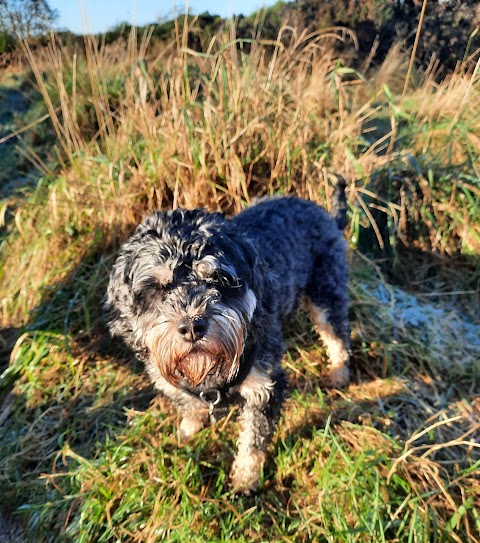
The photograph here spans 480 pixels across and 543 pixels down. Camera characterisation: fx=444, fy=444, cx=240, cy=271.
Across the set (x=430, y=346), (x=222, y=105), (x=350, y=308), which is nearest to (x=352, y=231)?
(x=350, y=308)

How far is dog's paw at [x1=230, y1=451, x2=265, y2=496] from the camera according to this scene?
2900 mm

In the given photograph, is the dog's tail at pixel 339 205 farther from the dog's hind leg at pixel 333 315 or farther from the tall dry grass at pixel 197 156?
the tall dry grass at pixel 197 156

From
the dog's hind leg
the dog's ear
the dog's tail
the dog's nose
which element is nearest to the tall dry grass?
the dog's tail

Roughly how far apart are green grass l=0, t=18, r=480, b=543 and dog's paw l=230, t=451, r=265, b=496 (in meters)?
0.07

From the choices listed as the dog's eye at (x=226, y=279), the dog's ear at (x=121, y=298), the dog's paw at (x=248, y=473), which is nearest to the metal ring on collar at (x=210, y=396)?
the dog's paw at (x=248, y=473)

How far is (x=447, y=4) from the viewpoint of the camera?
15.5 ft

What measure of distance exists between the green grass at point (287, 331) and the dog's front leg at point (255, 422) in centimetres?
12

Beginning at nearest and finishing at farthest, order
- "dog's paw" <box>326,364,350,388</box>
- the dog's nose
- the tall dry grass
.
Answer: the dog's nose → "dog's paw" <box>326,364,350,388</box> → the tall dry grass

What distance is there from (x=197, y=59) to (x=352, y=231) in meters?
2.53

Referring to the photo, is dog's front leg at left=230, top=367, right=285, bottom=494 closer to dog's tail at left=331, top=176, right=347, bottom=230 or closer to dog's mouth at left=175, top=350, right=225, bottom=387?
dog's mouth at left=175, top=350, right=225, bottom=387

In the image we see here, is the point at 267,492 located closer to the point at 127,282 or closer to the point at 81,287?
the point at 127,282

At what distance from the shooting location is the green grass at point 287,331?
2707 mm

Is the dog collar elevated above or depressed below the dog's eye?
below

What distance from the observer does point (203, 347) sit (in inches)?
89.1
